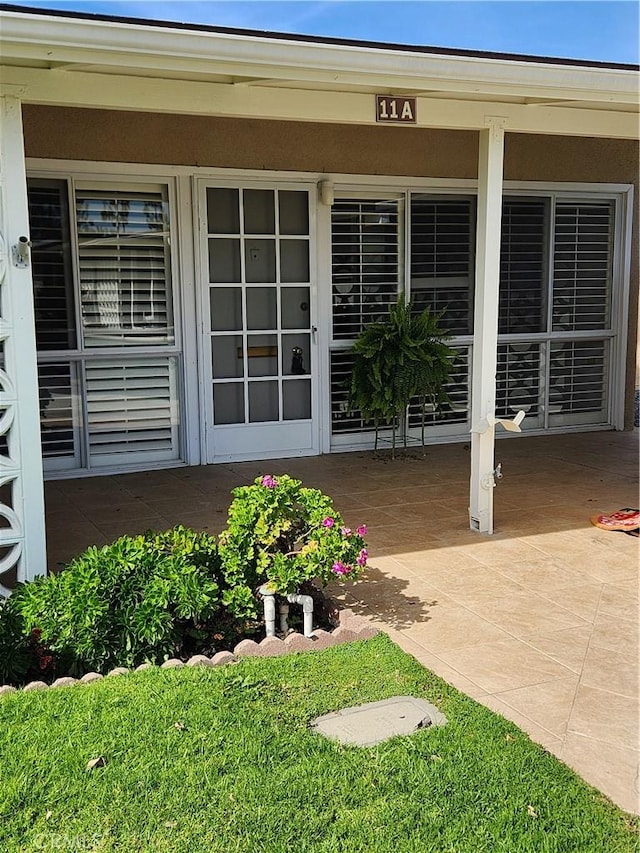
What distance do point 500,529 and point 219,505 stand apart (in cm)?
194

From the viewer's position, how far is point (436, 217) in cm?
788

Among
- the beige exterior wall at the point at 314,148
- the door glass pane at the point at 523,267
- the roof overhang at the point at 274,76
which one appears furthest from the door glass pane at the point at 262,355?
the roof overhang at the point at 274,76

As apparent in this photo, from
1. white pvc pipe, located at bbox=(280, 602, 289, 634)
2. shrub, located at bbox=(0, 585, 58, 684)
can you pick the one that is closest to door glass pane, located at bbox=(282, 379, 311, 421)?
white pvc pipe, located at bbox=(280, 602, 289, 634)

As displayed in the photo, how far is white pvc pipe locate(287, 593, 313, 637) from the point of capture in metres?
3.49

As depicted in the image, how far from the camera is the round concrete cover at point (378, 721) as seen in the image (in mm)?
2742

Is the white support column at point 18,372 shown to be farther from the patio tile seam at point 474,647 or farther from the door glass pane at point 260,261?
the door glass pane at point 260,261

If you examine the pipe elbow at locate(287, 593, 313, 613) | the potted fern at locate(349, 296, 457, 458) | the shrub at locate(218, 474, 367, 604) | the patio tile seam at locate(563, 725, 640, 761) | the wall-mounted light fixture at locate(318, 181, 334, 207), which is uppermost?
the wall-mounted light fixture at locate(318, 181, 334, 207)

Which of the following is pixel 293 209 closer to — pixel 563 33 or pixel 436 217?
pixel 436 217

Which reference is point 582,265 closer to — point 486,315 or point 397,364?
point 397,364

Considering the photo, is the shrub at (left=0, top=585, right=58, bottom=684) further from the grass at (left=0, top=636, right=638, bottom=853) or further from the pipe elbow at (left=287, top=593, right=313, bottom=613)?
the pipe elbow at (left=287, top=593, right=313, bottom=613)

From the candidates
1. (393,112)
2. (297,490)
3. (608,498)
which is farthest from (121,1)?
(608,498)

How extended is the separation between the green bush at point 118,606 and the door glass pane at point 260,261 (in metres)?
4.17

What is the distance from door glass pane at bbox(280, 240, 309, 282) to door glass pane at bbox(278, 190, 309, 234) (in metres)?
0.10

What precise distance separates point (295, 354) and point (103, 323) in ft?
5.61
